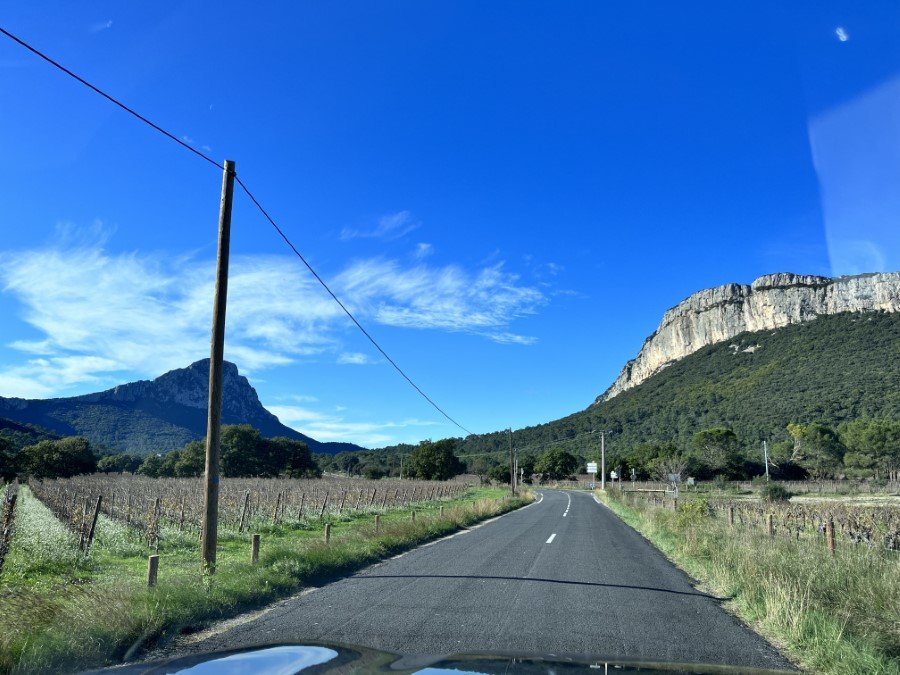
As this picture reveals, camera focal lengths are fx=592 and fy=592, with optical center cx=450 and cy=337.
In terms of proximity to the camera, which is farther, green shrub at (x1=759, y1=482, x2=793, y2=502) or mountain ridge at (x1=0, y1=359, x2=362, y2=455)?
mountain ridge at (x1=0, y1=359, x2=362, y2=455)

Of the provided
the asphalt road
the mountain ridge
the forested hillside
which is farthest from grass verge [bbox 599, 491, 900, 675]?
the mountain ridge

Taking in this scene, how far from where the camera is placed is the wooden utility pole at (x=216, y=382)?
1022 centimetres

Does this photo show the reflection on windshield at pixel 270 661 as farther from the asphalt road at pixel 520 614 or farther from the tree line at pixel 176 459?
the tree line at pixel 176 459

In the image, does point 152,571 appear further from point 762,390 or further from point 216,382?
point 762,390

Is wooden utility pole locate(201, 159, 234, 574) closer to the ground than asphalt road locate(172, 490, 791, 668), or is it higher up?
higher up

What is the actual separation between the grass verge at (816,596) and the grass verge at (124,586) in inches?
269

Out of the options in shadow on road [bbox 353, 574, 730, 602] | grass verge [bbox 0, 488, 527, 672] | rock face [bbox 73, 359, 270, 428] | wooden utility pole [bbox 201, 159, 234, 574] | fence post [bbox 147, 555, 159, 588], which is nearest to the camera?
grass verge [bbox 0, 488, 527, 672]

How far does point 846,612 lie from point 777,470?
8077 cm

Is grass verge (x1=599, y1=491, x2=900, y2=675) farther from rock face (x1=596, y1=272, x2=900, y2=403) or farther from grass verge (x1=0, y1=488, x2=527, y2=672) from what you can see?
rock face (x1=596, y1=272, x2=900, y2=403)

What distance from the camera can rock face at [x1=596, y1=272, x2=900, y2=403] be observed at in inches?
4080

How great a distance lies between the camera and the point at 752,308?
122 metres

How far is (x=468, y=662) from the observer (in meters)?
4.52

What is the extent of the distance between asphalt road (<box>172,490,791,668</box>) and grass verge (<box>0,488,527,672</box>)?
2.38 ft

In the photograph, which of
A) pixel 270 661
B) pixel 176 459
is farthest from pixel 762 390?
pixel 270 661
